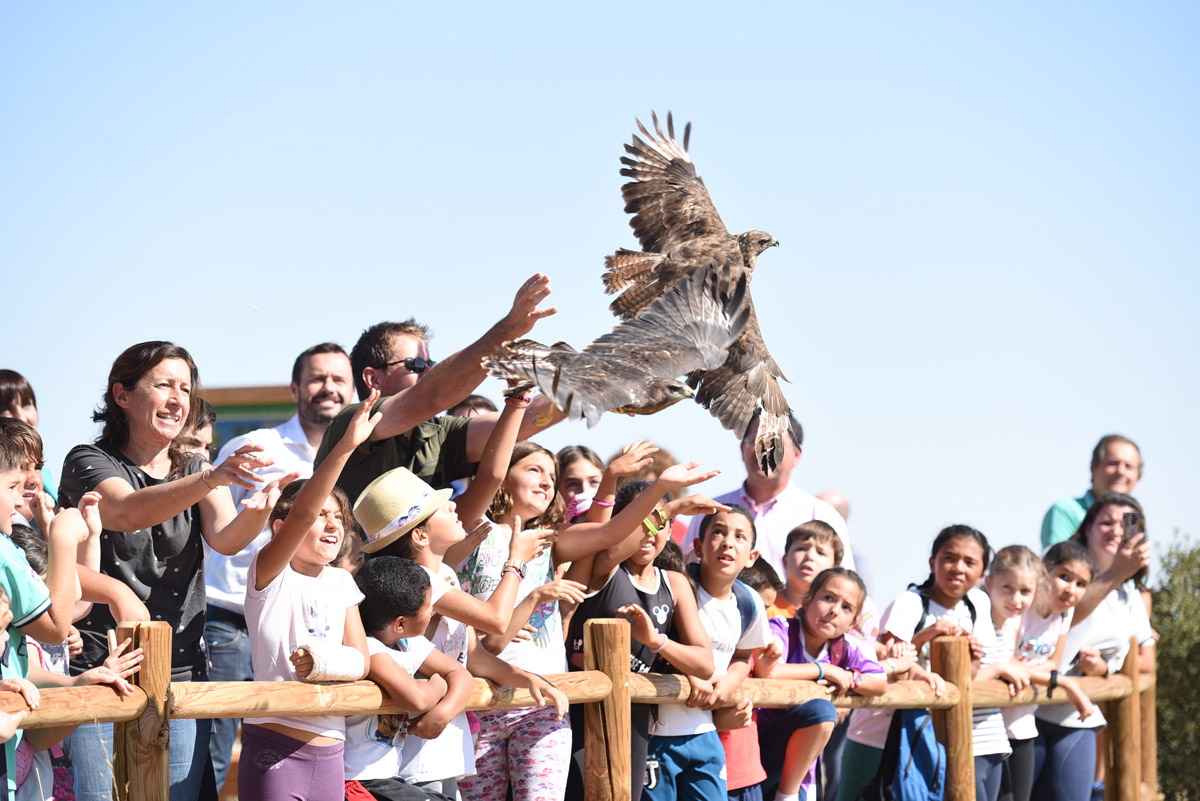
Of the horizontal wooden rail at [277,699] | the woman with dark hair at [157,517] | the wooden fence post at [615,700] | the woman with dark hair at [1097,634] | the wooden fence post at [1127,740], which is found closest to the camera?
the horizontal wooden rail at [277,699]

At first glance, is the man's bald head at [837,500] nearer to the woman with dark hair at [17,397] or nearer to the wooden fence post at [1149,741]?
the wooden fence post at [1149,741]

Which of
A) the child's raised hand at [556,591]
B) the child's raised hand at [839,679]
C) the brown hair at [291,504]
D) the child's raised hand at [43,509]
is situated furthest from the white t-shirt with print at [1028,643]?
the child's raised hand at [43,509]

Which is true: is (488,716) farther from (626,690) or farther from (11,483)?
(11,483)

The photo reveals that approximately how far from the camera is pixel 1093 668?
675 centimetres

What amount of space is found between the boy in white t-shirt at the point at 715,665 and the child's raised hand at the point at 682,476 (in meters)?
0.52

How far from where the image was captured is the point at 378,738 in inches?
153

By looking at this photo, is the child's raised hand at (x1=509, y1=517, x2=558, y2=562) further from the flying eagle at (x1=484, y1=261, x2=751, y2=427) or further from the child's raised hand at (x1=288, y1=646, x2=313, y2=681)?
the child's raised hand at (x1=288, y1=646, x2=313, y2=681)

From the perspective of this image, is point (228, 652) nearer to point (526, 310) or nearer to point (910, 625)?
point (526, 310)

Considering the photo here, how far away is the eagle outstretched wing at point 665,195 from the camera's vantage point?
600 cm

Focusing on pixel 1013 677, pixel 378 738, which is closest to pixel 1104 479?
pixel 1013 677

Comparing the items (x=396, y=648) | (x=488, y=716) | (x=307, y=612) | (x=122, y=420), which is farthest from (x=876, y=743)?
(x=122, y=420)

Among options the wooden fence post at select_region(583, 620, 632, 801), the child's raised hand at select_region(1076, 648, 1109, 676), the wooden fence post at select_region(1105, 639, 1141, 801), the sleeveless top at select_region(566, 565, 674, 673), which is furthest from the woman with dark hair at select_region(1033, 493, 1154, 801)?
the wooden fence post at select_region(583, 620, 632, 801)

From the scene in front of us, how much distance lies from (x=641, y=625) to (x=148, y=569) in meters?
1.73

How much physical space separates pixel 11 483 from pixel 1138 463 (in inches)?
262
